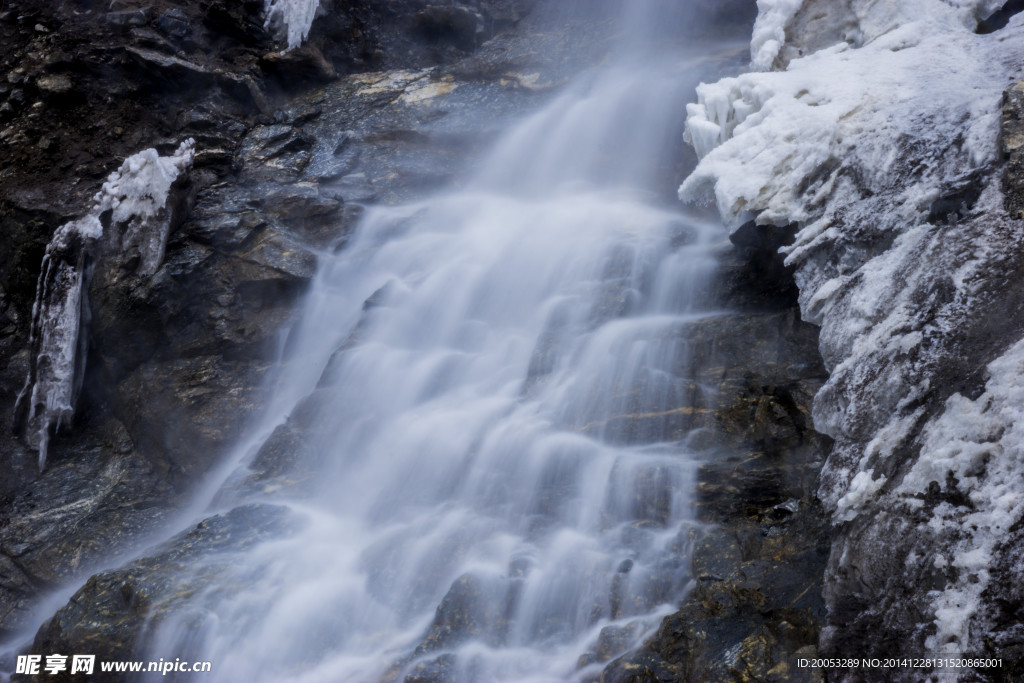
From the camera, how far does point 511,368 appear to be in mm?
5531

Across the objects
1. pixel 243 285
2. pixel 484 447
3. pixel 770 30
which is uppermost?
pixel 770 30

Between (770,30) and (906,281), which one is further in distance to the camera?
(770,30)

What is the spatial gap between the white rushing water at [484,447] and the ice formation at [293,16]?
3429 millimetres

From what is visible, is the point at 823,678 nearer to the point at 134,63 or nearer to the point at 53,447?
the point at 53,447

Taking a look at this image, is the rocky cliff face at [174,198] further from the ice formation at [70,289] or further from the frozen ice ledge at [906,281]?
the frozen ice ledge at [906,281]

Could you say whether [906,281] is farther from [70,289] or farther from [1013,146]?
[70,289]

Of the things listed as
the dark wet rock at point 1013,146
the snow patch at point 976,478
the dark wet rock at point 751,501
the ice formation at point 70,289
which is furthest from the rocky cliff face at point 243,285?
the dark wet rock at point 1013,146

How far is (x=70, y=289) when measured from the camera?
629 centimetres

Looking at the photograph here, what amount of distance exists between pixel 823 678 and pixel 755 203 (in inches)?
115

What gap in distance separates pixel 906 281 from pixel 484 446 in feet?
9.38

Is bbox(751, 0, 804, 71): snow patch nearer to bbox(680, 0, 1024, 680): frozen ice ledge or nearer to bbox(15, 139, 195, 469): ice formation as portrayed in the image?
bbox(680, 0, 1024, 680): frozen ice ledge

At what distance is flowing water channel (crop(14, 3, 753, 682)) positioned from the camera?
385 centimetres

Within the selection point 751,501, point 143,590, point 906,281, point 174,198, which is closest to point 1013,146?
point 906,281

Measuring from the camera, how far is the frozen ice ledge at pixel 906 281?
250 centimetres
